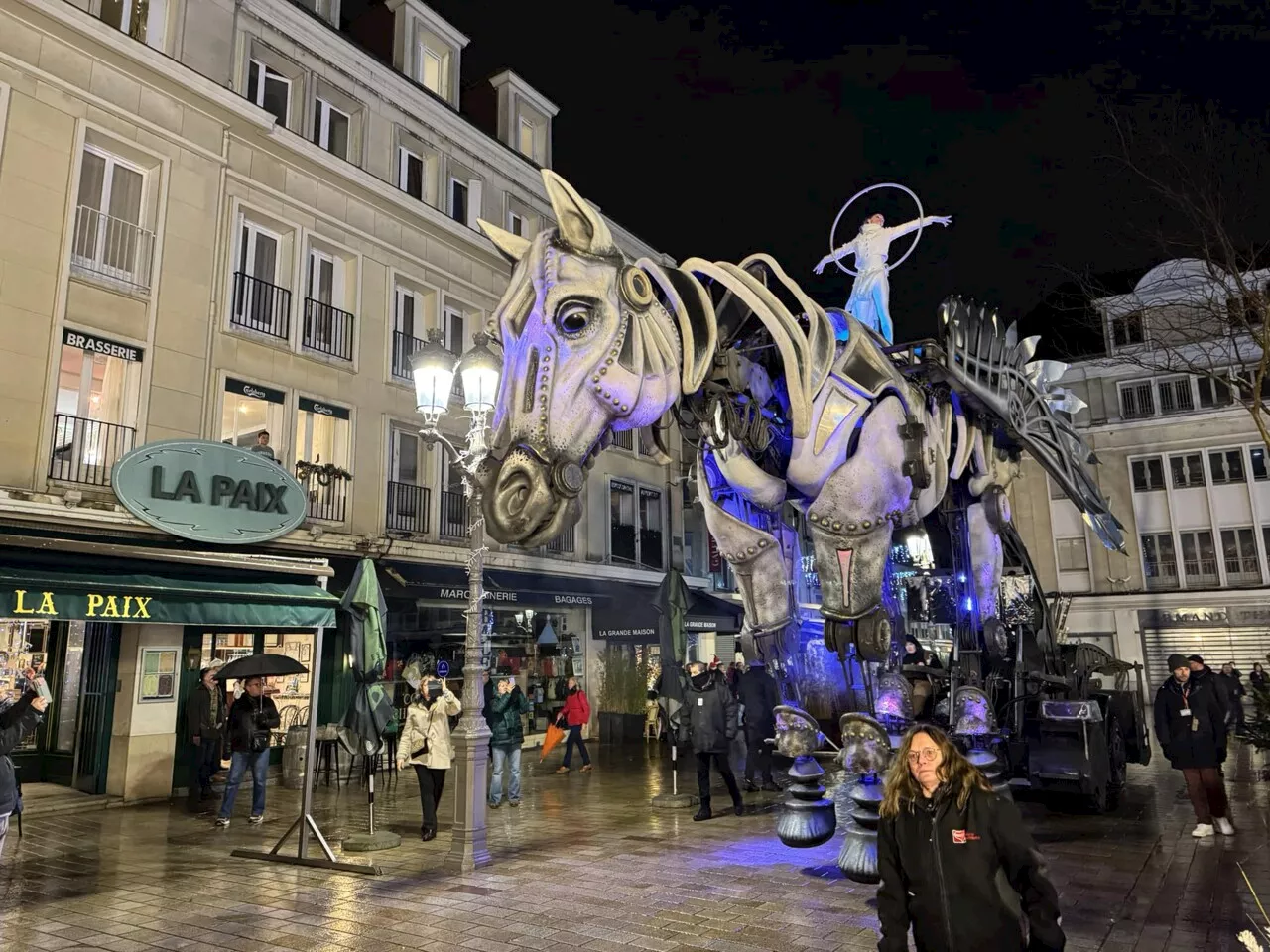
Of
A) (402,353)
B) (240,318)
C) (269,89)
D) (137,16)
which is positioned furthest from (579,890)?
(269,89)

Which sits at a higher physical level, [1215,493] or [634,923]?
[1215,493]

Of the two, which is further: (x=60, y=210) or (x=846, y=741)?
(x=60, y=210)

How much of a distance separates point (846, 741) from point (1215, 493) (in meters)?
28.9

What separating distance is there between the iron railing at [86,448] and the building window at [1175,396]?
28.7 metres

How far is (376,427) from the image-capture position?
16.2 meters

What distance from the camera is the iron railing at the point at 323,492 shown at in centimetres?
1486

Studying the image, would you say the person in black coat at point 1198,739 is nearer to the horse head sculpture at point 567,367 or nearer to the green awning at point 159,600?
the horse head sculpture at point 567,367

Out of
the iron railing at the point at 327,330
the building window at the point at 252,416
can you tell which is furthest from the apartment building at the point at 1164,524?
the building window at the point at 252,416

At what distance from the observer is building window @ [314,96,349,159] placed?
16.2 m

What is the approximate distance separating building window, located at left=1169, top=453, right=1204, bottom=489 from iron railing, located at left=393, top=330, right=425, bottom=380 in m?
23.6

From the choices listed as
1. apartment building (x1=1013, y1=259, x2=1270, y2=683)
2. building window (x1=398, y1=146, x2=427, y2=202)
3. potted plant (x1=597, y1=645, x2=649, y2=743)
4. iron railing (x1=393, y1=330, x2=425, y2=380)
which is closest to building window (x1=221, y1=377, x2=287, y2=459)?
iron railing (x1=393, y1=330, x2=425, y2=380)

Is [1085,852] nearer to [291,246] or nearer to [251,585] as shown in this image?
[251,585]

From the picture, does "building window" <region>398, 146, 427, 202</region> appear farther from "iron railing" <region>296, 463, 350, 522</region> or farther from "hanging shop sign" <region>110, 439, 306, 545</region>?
"hanging shop sign" <region>110, 439, 306, 545</region>

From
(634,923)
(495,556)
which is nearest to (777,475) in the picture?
(634,923)
